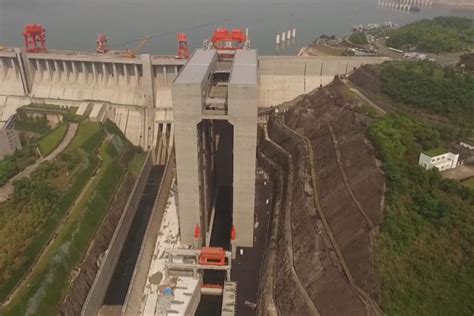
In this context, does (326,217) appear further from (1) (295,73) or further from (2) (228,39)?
(1) (295,73)

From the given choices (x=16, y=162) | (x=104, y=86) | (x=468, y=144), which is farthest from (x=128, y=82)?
(x=468, y=144)

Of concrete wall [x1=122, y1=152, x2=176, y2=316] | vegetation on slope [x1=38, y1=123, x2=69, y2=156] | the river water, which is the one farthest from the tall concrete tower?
the river water

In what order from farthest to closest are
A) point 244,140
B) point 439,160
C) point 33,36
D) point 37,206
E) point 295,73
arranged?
1. point 33,36
2. point 295,73
3. point 37,206
4. point 439,160
5. point 244,140

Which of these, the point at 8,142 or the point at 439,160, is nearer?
the point at 439,160

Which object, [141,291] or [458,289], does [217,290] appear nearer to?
[141,291]

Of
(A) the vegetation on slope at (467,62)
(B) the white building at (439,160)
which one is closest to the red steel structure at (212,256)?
(B) the white building at (439,160)

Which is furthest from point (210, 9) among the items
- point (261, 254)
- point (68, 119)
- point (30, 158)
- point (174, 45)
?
point (261, 254)
